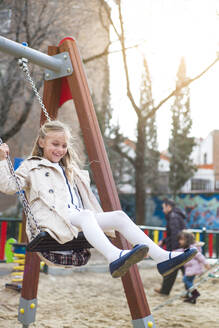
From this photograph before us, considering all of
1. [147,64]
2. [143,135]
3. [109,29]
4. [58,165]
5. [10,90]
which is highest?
[109,29]

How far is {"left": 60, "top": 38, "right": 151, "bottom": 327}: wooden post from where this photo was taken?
2.77m

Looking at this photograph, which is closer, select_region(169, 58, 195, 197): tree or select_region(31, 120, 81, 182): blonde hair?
select_region(31, 120, 81, 182): blonde hair

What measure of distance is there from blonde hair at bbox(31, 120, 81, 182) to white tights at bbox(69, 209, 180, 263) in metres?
0.47

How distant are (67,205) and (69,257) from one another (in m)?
0.35

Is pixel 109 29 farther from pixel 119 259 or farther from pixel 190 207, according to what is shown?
pixel 190 207

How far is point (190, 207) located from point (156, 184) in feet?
16.3

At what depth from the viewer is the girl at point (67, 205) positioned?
85.1 inches

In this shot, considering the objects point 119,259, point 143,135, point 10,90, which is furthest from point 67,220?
point 143,135

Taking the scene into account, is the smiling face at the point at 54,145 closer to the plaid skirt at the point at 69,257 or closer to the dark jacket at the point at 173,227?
the plaid skirt at the point at 69,257

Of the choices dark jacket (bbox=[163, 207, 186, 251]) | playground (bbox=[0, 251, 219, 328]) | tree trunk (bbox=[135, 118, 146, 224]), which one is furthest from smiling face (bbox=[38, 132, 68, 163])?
tree trunk (bbox=[135, 118, 146, 224])

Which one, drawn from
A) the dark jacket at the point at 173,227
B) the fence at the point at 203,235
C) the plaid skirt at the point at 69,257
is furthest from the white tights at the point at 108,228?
the fence at the point at 203,235

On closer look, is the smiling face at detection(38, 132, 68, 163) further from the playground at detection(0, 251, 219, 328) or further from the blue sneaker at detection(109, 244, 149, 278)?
the playground at detection(0, 251, 219, 328)

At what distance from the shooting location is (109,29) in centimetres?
1024

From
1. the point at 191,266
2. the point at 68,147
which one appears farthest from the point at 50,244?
the point at 191,266
